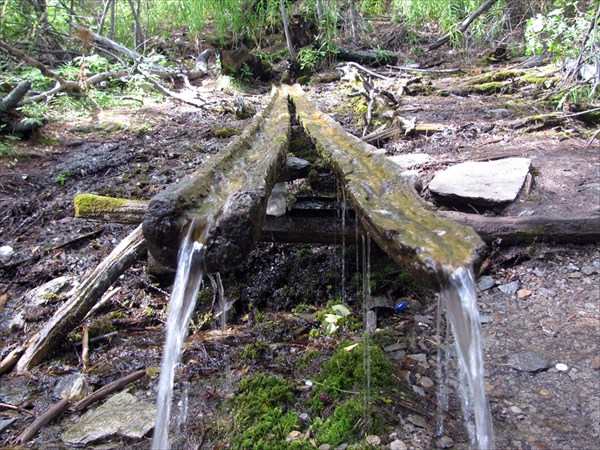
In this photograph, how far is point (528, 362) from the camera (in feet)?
8.30

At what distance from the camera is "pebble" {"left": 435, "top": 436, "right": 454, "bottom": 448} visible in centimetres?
207

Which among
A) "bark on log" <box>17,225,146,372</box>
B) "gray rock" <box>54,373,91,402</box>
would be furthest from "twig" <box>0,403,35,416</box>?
"bark on log" <box>17,225,146,372</box>

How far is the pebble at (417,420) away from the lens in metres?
2.19

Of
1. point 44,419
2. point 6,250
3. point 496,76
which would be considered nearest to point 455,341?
point 44,419

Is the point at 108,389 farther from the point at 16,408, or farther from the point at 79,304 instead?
the point at 79,304

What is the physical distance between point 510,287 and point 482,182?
3.64 feet

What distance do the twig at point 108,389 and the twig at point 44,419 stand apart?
65 millimetres

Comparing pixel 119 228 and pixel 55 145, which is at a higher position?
pixel 55 145

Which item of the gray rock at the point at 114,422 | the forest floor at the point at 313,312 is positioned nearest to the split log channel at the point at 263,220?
the forest floor at the point at 313,312

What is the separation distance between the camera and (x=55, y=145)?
21.2 ft

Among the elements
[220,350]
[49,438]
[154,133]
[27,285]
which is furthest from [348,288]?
[154,133]

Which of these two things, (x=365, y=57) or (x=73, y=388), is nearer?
(x=73, y=388)

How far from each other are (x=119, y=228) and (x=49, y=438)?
236 cm

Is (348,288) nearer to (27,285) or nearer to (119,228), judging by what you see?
(119,228)
